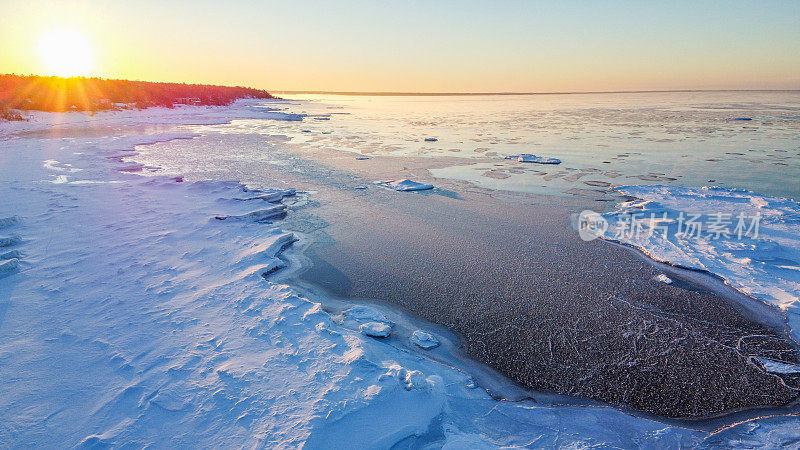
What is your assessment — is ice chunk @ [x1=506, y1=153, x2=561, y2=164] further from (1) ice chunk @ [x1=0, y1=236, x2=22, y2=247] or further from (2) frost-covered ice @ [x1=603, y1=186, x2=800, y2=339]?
(1) ice chunk @ [x1=0, y1=236, x2=22, y2=247]

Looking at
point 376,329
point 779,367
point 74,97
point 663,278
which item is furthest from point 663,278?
point 74,97

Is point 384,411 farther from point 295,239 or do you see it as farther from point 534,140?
point 534,140

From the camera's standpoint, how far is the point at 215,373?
247 cm

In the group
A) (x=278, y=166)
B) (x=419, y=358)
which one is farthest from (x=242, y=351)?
(x=278, y=166)

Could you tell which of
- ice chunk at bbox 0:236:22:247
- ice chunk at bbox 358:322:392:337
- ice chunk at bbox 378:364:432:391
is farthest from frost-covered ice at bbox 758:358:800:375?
ice chunk at bbox 0:236:22:247

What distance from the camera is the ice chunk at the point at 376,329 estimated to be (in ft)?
10.3

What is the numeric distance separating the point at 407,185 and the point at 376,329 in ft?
15.9

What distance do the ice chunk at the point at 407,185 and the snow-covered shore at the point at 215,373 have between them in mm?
3637

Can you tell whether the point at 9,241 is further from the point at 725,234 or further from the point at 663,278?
the point at 725,234

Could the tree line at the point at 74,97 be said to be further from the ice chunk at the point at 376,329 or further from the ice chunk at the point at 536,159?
the ice chunk at the point at 376,329

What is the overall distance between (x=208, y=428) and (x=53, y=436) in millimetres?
753

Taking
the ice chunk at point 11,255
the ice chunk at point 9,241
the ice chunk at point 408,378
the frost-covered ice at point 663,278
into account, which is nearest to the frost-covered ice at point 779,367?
the frost-covered ice at point 663,278

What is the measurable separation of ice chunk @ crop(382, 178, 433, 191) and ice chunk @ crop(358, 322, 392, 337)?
4605mm

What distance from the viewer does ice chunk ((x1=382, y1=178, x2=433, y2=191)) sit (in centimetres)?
759
